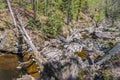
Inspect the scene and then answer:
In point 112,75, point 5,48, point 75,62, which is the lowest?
point 5,48

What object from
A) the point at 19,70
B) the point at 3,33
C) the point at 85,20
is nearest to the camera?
the point at 19,70

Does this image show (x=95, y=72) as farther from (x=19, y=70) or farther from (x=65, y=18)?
(x=65, y=18)

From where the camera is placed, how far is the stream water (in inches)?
779

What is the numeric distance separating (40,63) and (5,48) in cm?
2073

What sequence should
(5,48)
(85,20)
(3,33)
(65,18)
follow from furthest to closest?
(85,20), (65,18), (3,33), (5,48)

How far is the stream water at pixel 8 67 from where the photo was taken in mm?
19797

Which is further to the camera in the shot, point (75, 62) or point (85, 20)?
point (85, 20)

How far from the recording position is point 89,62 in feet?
35.2

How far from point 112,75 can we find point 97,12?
223 ft

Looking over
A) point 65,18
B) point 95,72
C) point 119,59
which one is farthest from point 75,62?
point 65,18

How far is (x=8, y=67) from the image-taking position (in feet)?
75.5

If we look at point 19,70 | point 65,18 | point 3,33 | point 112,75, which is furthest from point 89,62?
point 65,18

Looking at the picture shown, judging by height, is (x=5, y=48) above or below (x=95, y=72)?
below

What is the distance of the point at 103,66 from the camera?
10.4 metres
